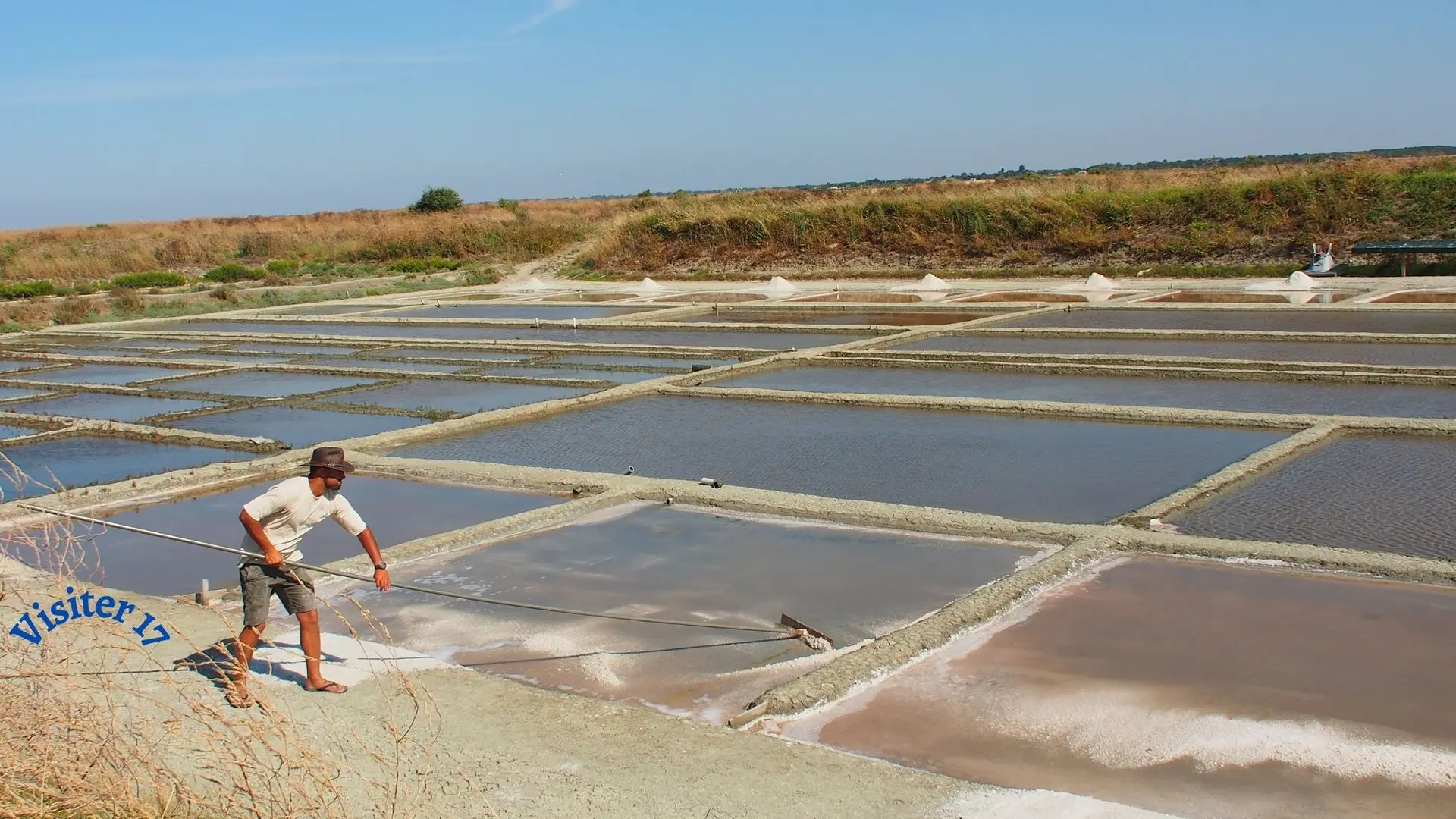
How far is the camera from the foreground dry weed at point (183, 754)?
242 centimetres

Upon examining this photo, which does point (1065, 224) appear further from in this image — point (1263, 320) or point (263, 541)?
point (263, 541)

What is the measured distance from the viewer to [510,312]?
1619 centimetres

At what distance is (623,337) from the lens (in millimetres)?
12797

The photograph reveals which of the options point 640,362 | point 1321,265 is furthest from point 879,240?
point 640,362

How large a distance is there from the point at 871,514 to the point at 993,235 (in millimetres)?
15404

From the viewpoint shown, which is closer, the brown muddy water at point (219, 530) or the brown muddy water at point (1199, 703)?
the brown muddy water at point (1199, 703)

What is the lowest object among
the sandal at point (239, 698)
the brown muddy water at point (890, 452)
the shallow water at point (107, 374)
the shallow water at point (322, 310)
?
the brown muddy water at point (890, 452)

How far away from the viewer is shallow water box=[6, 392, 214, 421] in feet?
29.9

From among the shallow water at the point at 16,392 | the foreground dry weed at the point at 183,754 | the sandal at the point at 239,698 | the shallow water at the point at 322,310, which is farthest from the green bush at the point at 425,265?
the sandal at the point at 239,698

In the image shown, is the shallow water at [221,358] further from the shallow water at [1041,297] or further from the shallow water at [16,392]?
the shallow water at [1041,297]

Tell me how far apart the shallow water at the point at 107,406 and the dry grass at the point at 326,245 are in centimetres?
1596

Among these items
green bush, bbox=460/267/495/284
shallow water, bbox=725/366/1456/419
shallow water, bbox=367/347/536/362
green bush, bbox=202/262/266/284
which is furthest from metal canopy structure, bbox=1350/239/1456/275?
green bush, bbox=202/262/266/284

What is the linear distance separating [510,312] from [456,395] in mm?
6902

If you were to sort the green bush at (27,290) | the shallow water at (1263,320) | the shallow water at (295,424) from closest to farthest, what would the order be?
the shallow water at (295,424)
the shallow water at (1263,320)
the green bush at (27,290)
